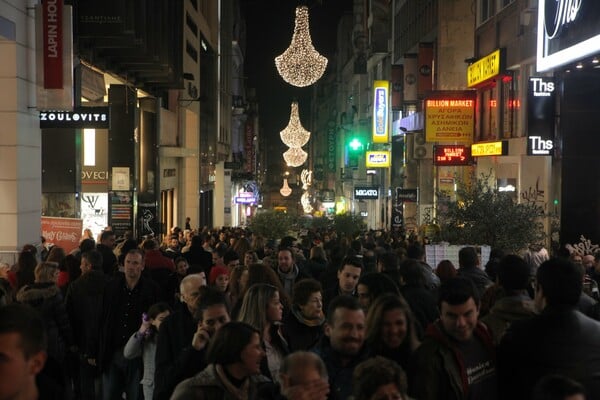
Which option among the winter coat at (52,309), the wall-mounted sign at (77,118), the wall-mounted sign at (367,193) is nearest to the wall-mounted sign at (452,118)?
the wall-mounted sign at (77,118)

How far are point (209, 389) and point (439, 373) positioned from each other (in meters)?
1.28

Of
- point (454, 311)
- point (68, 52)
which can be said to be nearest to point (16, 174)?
point (68, 52)

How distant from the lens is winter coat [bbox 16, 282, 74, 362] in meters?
8.84

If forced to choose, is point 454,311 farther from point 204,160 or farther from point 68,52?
point 204,160

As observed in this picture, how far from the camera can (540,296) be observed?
5438mm

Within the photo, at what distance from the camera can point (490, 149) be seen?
32.6 meters

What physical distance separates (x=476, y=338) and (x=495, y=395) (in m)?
0.34

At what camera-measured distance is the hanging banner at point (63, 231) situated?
1855 cm

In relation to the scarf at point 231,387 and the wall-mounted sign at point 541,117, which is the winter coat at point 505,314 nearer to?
the scarf at point 231,387

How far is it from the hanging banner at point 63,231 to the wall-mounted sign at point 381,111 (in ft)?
155

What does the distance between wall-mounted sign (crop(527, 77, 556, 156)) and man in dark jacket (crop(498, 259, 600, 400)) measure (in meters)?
21.9

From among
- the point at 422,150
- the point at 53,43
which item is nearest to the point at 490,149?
the point at 422,150

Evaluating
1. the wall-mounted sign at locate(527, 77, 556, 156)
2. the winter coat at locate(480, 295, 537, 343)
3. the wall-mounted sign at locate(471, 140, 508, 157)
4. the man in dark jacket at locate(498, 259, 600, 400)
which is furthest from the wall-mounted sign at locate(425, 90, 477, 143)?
the man in dark jacket at locate(498, 259, 600, 400)

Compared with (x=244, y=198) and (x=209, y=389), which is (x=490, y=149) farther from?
(x=244, y=198)
